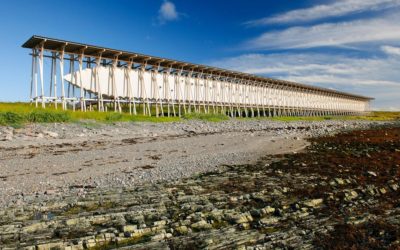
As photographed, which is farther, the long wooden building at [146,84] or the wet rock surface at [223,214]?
the long wooden building at [146,84]

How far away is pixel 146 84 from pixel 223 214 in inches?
1880

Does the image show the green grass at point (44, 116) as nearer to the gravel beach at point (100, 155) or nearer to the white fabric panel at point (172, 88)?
the gravel beach at point (100, 155)

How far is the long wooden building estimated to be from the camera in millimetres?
42688

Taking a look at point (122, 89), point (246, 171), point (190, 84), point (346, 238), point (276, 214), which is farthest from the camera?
point (190, 84)

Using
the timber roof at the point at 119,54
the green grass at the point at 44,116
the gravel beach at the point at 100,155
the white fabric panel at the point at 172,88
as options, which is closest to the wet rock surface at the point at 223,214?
the gravel beach at the point at 100,155

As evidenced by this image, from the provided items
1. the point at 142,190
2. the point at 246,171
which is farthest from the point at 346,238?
the point at 246,171

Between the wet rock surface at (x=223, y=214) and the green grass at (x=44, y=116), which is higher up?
the green grass at (x=44, y=116)

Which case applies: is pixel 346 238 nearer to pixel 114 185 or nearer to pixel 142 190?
pixel 142 190

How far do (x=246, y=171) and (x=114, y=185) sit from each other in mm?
5977

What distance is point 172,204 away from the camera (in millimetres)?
10836

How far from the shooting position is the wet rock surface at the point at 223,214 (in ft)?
26.1

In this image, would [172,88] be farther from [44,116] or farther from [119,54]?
[44,116]

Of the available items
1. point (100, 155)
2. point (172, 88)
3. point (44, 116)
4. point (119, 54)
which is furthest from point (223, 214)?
point (172, 88)

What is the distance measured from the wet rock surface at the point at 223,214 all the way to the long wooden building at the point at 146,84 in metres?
31.4
